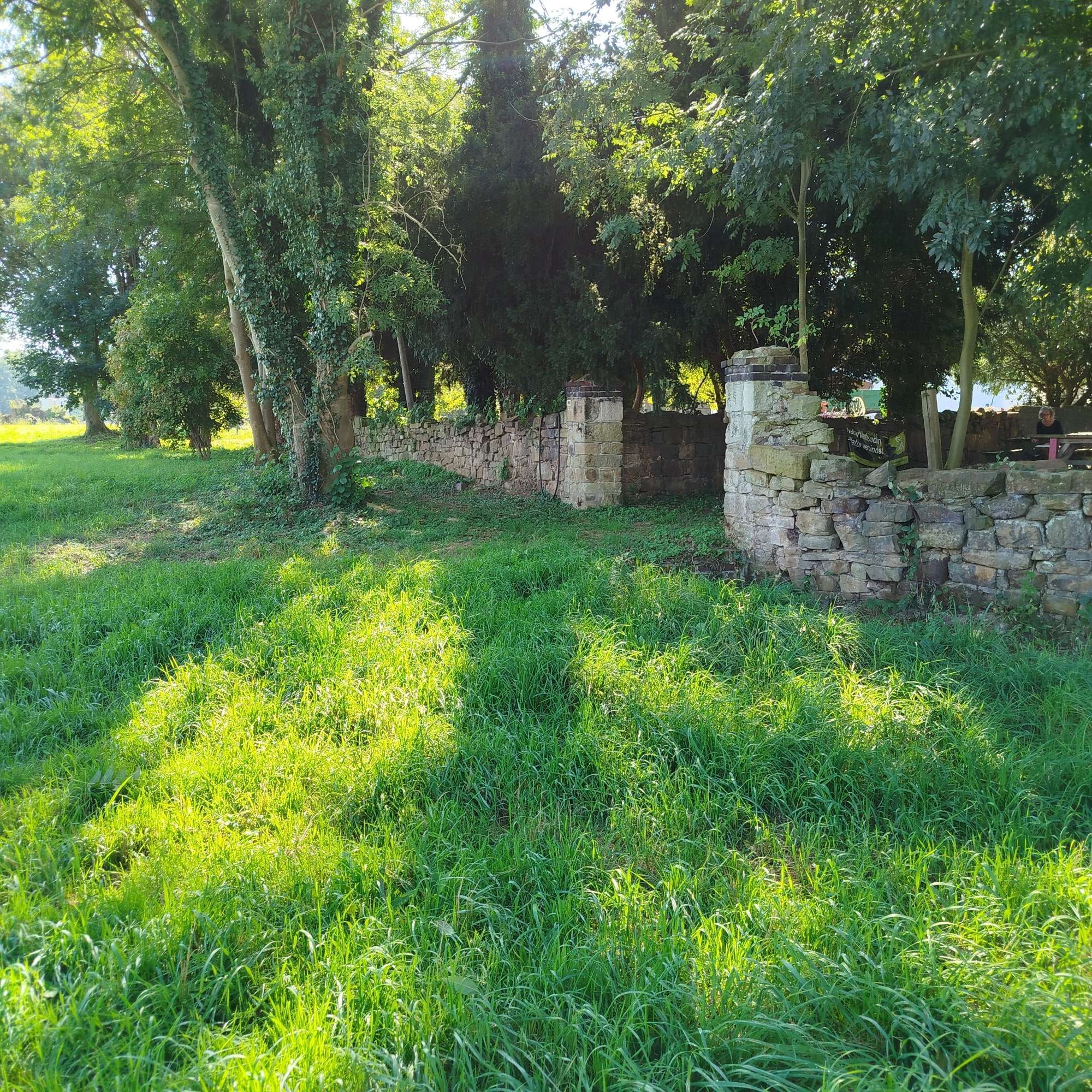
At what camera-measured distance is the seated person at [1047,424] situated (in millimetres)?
13289

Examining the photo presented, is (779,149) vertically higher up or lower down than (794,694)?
higher up

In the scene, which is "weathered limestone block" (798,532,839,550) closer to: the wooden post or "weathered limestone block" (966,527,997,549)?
"weathered limestone block" (966,527,997,549)

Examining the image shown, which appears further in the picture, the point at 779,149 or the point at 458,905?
the point at 779,149

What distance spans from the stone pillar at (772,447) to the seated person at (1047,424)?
849cm

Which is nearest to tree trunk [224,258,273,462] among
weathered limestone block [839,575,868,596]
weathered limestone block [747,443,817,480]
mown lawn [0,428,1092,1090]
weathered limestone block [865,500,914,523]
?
mown lawn [0,428,1092,1090]

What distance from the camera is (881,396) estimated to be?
13344mm

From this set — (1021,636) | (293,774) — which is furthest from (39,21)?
(1021,636)

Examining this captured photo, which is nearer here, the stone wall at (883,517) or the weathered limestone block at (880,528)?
the stone wall at (883,517)

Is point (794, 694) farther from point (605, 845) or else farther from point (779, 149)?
point (779, 149)

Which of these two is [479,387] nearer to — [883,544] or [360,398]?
[360,398]

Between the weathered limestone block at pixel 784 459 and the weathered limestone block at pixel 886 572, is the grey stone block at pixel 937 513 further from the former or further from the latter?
the weathered limestone block at pixel 784 459

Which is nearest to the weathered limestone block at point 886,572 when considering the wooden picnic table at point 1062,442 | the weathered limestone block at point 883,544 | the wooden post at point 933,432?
the weathered limestone block at point 883,544

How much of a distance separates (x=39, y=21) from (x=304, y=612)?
11704mm

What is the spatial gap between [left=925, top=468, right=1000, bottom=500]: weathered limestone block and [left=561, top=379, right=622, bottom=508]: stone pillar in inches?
233
